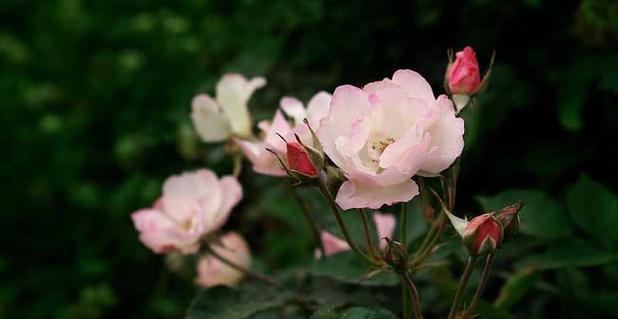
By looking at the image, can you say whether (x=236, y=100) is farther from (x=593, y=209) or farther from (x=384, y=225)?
(x=593, y=209)

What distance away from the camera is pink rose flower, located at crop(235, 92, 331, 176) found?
0.91m

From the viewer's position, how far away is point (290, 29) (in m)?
1.67

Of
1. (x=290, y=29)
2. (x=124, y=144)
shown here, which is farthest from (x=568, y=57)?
(x=124, y=144)

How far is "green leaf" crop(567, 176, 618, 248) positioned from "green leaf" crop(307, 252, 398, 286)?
11.1 inches

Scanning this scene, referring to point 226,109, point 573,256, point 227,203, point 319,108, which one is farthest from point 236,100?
point 573,256

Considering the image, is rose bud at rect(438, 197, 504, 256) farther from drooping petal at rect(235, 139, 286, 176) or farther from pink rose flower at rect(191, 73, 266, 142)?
pink rose flower at rect(191, 73, 266, 142)

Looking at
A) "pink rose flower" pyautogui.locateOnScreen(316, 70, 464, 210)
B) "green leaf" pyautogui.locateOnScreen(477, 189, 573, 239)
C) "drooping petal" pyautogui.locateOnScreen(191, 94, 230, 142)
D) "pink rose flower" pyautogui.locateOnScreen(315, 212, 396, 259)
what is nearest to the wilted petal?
"pink rose flower" pyautogui.locateOnScreen(315, 212, 396, 259)

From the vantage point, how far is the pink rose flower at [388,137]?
835 mm

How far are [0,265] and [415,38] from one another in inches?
52.1

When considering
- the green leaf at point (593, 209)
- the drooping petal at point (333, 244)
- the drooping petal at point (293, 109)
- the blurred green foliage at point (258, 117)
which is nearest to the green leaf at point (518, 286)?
the blurred green foliage at point (258, 117)

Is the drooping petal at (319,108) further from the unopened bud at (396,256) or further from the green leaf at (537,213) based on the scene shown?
the green leaf at (537,213)

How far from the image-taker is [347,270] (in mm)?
1088

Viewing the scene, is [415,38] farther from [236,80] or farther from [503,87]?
[236,80]

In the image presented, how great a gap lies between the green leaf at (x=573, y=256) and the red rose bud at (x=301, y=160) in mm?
399
